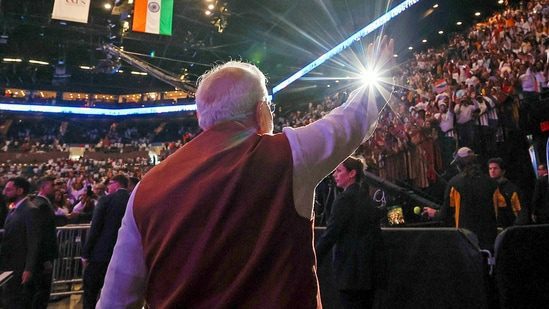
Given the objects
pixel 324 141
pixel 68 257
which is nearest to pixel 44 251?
pixel 68 257

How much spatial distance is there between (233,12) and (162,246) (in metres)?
15.0

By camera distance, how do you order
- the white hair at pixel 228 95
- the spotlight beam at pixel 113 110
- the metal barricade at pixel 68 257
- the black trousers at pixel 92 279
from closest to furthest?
the white hair at pixel 228 95 < the black trousers at pixel 92 279 < the metal barricade at pixel 68 257 < the spotlight beam at pixel 113 110

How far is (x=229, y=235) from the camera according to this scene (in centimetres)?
102

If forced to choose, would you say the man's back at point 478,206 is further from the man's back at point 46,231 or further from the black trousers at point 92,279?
the man's back at point 46,231

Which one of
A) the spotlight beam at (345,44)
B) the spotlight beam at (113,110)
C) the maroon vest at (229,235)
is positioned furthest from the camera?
the spotlight beam at (113,110)

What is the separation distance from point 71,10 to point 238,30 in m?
10.0

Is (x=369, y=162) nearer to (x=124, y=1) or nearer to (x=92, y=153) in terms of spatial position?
(x=124, y=1)

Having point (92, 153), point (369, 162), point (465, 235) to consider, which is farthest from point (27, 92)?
point (465, 235)

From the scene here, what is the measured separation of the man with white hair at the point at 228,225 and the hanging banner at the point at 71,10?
26.5 ft

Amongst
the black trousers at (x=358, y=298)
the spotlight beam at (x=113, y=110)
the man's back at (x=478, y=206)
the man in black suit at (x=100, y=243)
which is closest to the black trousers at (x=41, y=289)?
the man in black suit at (x=100, y=243)

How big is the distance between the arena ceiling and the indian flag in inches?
11.7

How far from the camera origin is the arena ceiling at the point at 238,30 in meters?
13.3

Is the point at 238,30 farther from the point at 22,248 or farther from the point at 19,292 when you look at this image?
the point at 19,292

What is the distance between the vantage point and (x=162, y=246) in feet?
3.39
